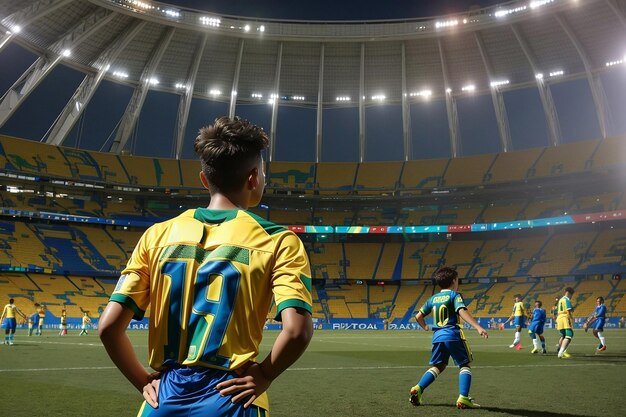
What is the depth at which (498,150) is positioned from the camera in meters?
51.0

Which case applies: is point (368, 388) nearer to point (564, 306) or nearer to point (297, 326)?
point (297, 326)

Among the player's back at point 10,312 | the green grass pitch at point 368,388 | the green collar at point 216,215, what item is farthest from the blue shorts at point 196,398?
the player's back at point 10,312

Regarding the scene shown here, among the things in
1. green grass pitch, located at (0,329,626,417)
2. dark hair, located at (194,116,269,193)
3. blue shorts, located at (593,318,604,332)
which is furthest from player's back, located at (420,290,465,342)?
blue shorts, located at (593,318,604,332)

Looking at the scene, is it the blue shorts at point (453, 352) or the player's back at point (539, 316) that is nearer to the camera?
the blue shorts at point (453, 352)

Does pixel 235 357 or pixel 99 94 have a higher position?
pixel 99 94

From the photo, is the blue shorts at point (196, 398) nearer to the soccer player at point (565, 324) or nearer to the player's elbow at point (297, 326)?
the player's elbow at point (297, 326)

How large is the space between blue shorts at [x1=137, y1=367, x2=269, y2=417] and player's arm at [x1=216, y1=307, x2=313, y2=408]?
0.13 feet

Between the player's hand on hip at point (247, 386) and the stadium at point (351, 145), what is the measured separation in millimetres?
34399

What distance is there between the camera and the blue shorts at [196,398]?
2.06 m

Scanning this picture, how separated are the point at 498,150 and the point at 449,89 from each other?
8849mm

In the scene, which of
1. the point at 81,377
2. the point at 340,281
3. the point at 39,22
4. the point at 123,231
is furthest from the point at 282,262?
the point at 123,231

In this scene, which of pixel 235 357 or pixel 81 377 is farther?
pixel 81 377

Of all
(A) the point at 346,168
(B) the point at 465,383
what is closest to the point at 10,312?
(B) the point at 465,383

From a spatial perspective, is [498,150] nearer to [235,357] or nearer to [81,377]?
[81,377]
